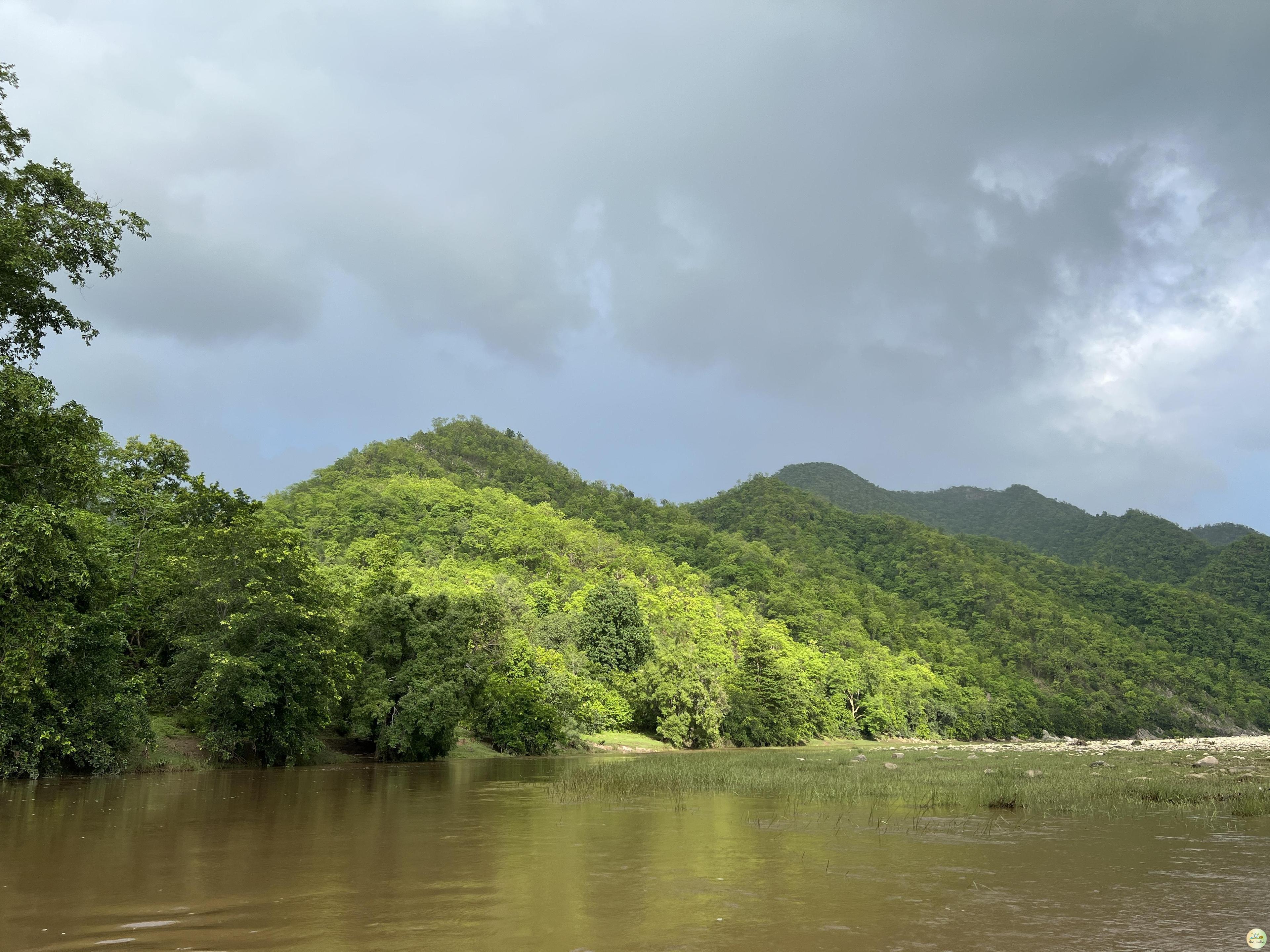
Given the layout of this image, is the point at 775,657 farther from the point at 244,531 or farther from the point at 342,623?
the point at 244,531

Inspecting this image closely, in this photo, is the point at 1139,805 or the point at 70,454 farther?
the point at 70,454

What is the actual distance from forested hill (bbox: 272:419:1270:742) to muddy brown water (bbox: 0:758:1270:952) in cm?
6072

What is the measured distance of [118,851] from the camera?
12.1 metres

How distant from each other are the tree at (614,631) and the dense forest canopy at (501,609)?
244 millimetres

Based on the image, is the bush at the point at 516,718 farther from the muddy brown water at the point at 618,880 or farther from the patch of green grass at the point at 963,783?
the muddy brown water at the point at 618,880

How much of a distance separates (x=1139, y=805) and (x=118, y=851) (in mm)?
20898

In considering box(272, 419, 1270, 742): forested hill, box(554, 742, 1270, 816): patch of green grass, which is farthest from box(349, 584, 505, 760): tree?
box(272, 419, 1270, 742): forested hill

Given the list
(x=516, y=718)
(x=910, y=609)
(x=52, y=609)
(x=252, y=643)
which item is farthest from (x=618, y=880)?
(x=910, y=609)

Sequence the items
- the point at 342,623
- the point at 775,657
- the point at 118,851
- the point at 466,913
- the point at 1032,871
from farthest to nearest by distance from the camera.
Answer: the point at 775,657
the point at 342,623
the point at 118,851
the point at 1032,871
the point at 466,913

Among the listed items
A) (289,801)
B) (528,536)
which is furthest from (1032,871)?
(528,536)

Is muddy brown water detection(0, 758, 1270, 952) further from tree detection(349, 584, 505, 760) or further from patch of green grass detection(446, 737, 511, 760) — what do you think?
patch of green grass detection(446, 737, 511, 760)

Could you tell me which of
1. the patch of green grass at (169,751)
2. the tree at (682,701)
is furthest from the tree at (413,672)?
the tree at (682,701)

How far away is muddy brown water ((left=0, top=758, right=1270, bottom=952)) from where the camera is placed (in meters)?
7.54

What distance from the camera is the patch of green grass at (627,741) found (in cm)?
5897
